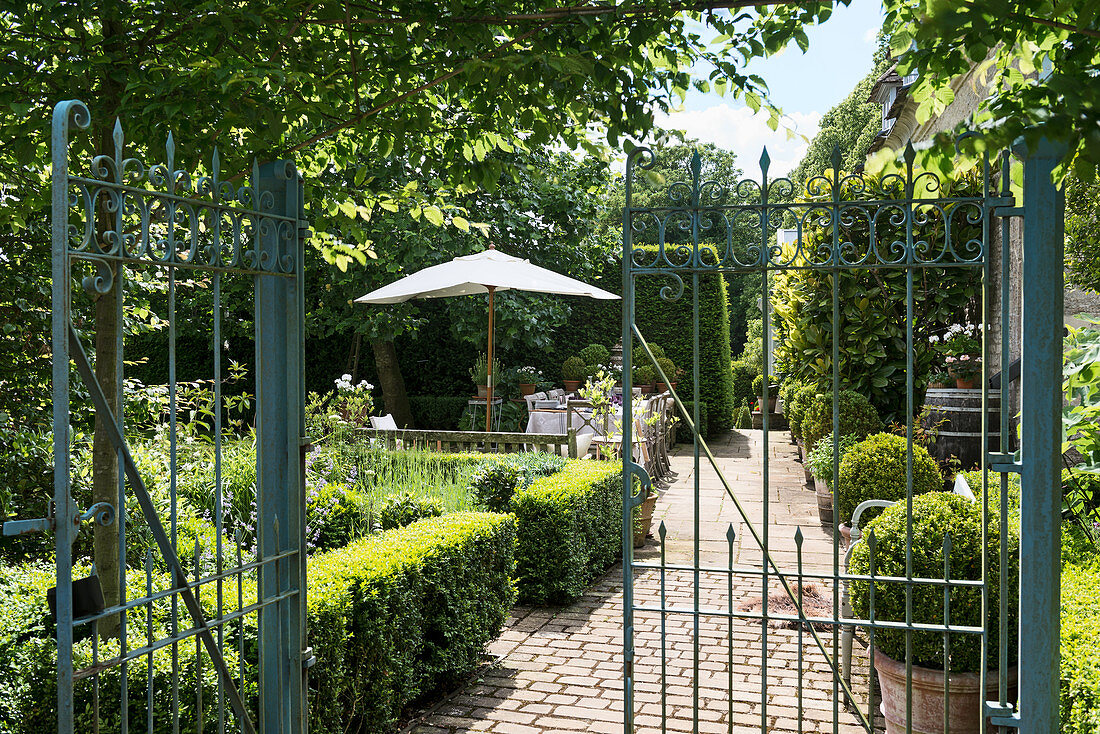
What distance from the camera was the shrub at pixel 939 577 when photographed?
12.5ft

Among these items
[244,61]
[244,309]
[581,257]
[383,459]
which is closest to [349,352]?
Answer: [244,309]

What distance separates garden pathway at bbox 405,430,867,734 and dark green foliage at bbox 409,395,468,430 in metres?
7.76

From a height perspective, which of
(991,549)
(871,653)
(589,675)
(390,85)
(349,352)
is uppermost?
(390,85)

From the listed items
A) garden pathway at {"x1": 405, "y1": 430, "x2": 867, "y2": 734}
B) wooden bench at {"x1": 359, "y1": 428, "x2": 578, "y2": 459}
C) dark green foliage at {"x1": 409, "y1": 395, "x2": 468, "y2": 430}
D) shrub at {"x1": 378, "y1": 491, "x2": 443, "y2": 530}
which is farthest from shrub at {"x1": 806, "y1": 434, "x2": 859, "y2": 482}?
dark green foliage at {"x1": 409, "y1": 395, "x2": 468, "y2": 430}

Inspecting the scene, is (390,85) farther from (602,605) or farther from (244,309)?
(244,309)

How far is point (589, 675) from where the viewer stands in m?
5.02

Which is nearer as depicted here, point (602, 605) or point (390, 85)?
point (390, 85)

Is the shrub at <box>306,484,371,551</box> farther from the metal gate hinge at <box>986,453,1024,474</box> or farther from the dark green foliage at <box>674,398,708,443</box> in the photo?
the dark green foliage at <box>674,398,708,443</box>

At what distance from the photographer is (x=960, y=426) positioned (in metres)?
7.91

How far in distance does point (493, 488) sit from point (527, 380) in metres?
Result: 8.03

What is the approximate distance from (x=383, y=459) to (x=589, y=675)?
3551 mm

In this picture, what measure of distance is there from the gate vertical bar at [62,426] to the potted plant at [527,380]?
12.2 metres

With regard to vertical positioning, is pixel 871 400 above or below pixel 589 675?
above

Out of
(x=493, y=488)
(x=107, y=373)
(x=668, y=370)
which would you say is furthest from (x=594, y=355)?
(x=107, y=373)
